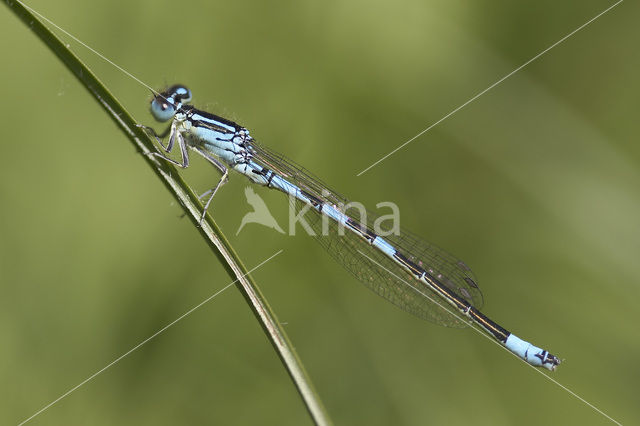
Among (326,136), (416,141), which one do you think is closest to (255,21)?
(326,136)

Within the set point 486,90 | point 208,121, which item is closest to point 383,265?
point 486,90

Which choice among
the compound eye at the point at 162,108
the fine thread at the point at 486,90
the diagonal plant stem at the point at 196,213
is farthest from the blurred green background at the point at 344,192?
the diagonal plant stem at the point at 196,213

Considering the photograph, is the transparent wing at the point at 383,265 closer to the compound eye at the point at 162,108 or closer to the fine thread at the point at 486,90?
the fine thread at the point at 486,90

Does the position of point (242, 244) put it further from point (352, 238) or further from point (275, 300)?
point (352, 238)

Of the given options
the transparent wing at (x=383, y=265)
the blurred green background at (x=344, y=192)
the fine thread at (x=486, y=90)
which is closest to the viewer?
the blurred green background at (x=344, y=192)

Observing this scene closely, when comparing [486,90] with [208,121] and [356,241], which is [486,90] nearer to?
[356,241]

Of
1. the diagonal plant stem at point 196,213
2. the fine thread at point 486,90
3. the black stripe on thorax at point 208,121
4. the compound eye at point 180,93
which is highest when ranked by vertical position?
the compound eye at point 180,93

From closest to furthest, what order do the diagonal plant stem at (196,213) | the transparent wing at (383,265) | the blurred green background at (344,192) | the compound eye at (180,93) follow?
the diagonal plant stem at (196,213) < the blurred green background at (344,192) < the compound eye at (180,93) < the transparent wing at (383,265)

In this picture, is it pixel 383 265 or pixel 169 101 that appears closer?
pixel 169 101
